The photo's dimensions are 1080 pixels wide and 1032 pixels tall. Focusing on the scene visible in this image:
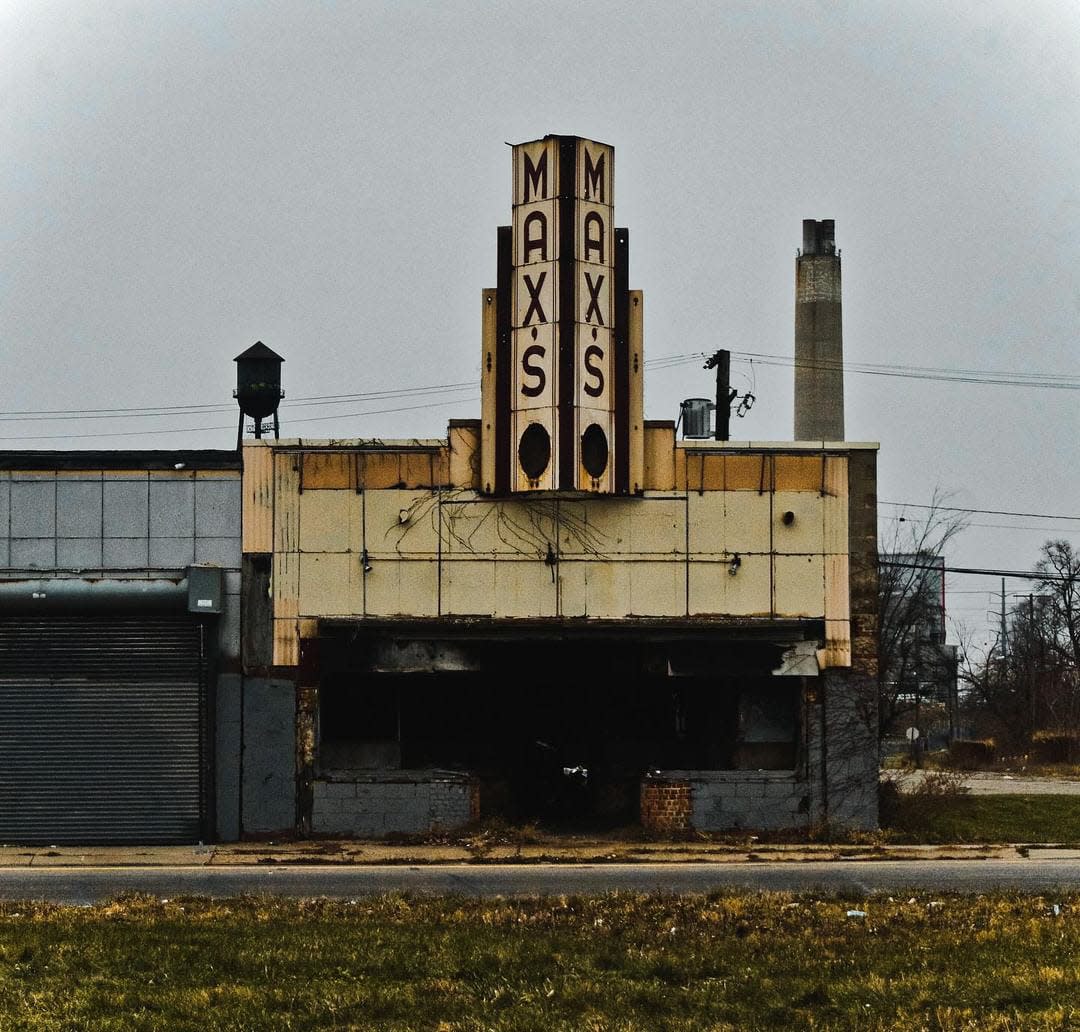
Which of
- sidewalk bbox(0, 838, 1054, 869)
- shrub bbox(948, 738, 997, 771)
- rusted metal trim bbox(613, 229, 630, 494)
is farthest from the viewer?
shrub bbox(948, 738, 997, 771)

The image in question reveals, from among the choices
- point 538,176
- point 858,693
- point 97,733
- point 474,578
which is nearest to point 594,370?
point 538,176

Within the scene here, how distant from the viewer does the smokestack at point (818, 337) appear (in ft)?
198

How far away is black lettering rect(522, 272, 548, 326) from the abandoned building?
0.05 m

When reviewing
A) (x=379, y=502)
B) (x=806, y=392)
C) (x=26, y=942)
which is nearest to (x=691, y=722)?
(x=379, y=502)

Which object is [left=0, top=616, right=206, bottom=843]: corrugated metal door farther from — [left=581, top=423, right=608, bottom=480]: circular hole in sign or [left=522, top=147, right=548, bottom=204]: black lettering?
[left=522, top=147, right=548, bottom=204]: black lettering

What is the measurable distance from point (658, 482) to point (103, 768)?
32.5ft

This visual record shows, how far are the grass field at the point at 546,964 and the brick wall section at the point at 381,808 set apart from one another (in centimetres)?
797

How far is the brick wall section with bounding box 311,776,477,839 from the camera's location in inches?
1051

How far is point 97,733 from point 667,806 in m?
9.11

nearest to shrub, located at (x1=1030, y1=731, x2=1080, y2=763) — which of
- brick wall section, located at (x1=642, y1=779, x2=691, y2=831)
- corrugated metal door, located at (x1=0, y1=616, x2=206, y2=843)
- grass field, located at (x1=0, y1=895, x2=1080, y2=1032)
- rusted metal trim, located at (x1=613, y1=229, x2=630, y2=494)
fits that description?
brick wall section, located at (x1=642, y1=779, x2=691, y2=831)

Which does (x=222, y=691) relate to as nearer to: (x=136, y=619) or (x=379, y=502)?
(x=136, y=619)

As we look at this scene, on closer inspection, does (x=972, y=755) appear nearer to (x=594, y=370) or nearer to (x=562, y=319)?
(x=594, y=370)

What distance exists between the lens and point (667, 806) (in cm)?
2698

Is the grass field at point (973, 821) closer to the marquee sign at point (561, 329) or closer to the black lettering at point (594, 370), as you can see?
the marquee sign at point (561, 329)
